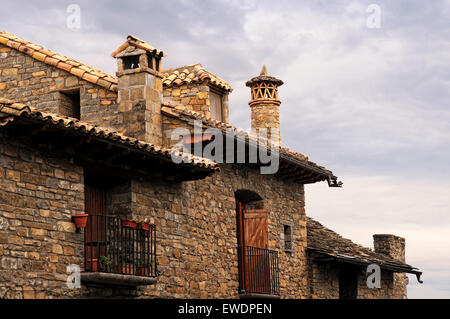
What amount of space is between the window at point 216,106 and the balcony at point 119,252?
5.36 metres

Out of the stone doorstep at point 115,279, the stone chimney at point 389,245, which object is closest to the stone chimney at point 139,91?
the stone doorstep at point 115,279

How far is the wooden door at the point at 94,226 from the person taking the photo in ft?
42.8

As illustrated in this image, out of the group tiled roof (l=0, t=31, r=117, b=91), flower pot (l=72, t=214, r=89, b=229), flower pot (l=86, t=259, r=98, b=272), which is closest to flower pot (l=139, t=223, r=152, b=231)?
flower pot (l=86, t=259, r=98, b=272)

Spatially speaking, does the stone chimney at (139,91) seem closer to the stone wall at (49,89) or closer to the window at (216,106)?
the stone wall at (49,89)

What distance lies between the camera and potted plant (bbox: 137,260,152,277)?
13758 millimetres

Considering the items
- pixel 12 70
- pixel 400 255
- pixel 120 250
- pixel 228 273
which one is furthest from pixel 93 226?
pixel 400 255

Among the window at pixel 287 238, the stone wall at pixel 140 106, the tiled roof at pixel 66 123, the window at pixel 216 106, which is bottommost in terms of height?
the window at pixel 287 238

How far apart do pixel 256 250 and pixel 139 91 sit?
184 inches

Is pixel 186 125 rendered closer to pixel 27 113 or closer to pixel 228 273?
pixel 228 273

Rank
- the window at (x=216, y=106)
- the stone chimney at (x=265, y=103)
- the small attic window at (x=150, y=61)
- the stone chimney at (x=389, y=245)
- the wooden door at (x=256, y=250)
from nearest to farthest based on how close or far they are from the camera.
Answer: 1. the small attic window at (x=150, y=61)
2. the wooden door at (x=256, y=250)
3. the window at (x=216, y=106)
4. the stone chimney at (x=265, y=103)
5. the stone chimney at (x=389, y=245)

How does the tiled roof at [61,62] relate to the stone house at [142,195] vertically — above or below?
Result: above

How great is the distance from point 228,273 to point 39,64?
616 centimetres

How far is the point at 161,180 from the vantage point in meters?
15.2
